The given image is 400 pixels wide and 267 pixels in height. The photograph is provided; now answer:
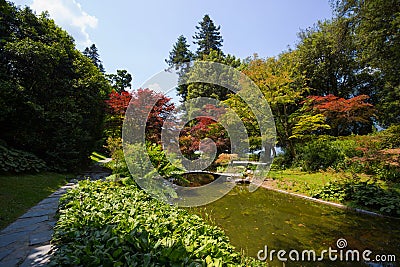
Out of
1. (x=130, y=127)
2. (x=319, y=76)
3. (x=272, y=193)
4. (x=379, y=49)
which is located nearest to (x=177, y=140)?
(x=130, y=127)

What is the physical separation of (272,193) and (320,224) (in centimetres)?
240

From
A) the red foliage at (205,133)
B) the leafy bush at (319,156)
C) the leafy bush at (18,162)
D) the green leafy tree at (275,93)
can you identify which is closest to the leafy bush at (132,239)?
the leafy bush at (18,162)

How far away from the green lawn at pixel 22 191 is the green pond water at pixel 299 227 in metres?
2.93

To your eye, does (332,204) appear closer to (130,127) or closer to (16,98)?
(130,127)

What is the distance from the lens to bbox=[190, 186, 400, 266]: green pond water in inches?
112

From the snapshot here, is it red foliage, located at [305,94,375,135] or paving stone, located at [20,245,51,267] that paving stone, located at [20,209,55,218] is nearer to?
paving stone, located at [20,245,51,267]

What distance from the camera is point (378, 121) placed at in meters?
11.7

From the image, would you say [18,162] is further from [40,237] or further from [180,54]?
[180,54]

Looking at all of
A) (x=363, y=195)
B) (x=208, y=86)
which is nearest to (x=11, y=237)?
(x=363, y=195)

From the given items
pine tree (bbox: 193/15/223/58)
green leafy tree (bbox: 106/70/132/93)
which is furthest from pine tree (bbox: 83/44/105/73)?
pine tree (bbox: 193/15/223/58)

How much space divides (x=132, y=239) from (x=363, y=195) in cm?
505

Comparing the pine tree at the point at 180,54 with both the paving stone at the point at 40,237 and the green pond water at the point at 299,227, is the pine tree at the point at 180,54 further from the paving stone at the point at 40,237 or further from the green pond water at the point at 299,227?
the paving stone at the point at 40,237

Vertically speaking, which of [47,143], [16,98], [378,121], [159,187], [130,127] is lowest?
[159,187]

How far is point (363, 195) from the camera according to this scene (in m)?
4.57
